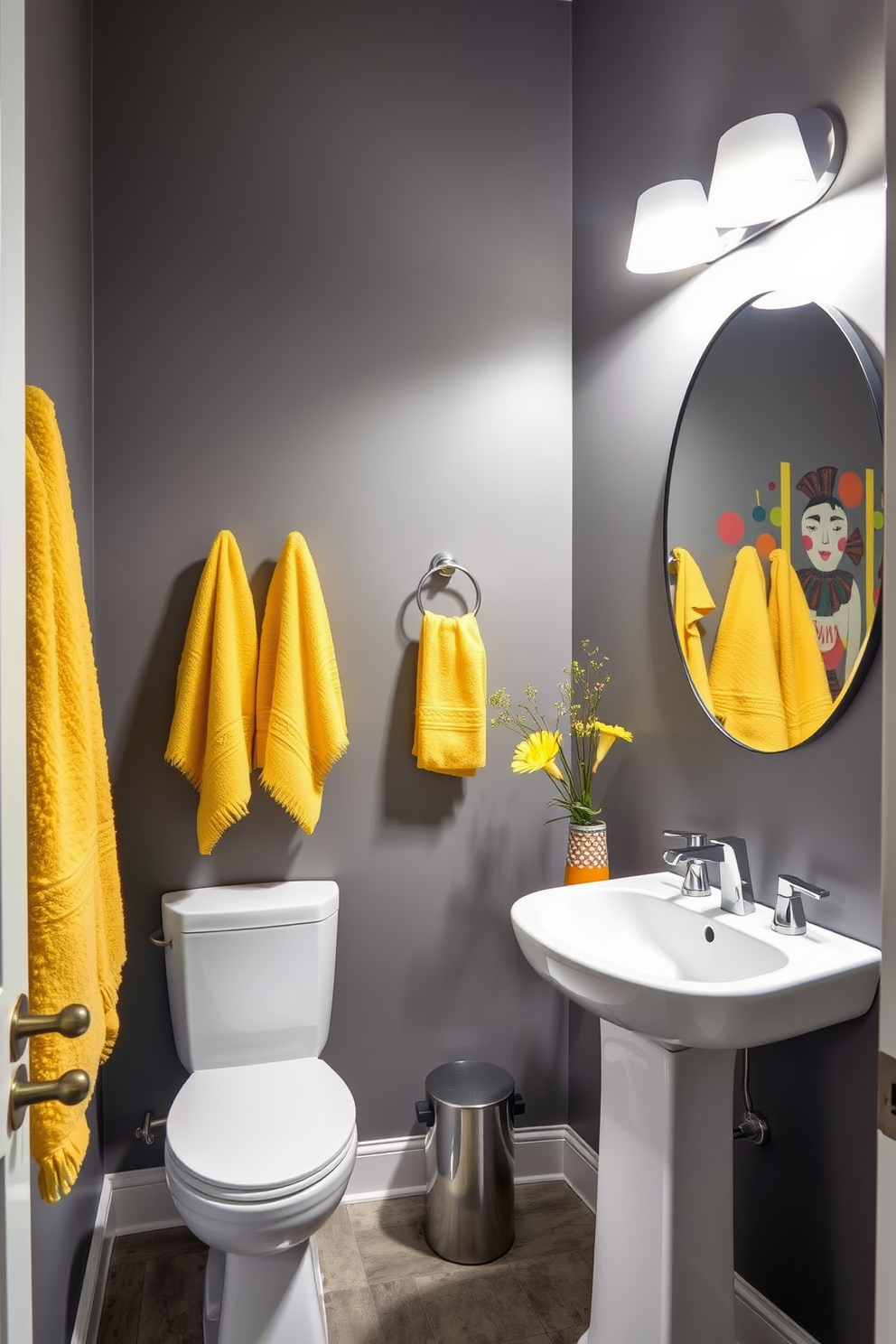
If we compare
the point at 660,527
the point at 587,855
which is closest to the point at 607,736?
the point at 587,855

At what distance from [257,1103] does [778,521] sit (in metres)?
1.45

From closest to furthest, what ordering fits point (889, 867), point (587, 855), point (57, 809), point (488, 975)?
point (889, 867) → point (57, 809) → point (587, 855) → point (488, 975)

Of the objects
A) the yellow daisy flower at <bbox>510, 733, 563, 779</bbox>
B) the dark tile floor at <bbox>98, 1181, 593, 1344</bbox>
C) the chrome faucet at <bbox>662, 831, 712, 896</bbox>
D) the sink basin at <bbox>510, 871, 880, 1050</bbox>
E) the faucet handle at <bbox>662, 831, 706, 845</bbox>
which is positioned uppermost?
the yellow daisy flower at <bbox>510, 733, 563, 779</bbox>

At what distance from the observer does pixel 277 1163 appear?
4.97 ft

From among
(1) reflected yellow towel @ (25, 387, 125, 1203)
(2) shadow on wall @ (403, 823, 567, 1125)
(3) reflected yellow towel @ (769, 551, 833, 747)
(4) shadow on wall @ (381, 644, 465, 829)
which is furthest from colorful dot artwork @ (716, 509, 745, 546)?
(1) reflected yellow towel @ (25, 387, 125, 1203)

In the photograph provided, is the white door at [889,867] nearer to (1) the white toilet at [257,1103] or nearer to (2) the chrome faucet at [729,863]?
(2) the chrome faucet at [729,863]

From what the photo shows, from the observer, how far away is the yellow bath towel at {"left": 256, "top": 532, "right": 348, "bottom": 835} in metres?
1.99

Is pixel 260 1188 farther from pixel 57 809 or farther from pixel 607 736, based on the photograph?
pixel 607 736

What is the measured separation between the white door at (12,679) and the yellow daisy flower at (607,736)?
1.38m

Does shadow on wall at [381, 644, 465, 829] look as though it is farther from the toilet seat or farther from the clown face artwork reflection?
the clown face artwork reflection

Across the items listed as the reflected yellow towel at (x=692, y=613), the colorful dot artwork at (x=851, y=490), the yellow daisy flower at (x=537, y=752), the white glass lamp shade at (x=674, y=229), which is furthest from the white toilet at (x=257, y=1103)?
the white glass lamp shade at (x=674, y=229)

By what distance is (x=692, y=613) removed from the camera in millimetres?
1797

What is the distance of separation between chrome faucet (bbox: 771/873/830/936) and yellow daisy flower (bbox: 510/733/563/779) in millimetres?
646

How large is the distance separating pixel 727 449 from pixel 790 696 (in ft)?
1.63
